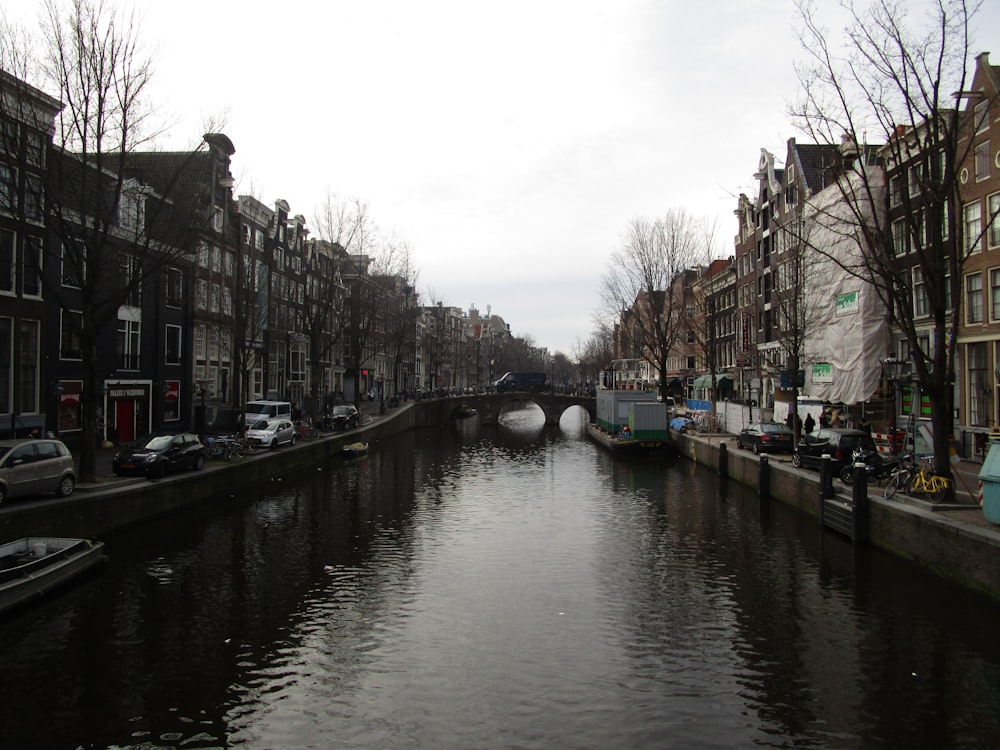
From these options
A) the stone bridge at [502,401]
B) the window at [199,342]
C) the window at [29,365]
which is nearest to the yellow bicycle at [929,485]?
the window at [29,365]

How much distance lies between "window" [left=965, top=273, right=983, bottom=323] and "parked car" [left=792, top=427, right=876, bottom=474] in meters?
8.16

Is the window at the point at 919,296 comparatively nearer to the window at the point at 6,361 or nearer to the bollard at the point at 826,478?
the bollard at the point at 826,478

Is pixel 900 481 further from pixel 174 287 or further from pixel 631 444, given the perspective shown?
pixel 174 287

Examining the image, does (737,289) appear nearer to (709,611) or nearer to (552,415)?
(552,415)

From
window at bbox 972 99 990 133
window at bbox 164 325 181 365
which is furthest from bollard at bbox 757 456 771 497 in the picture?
window at bbox 164 325 181 365

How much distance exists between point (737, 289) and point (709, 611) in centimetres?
5254

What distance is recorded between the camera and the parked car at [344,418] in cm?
5203

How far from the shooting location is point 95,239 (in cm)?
2192

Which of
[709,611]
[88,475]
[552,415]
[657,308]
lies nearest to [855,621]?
[709,611]

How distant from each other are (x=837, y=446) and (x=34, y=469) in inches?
1050

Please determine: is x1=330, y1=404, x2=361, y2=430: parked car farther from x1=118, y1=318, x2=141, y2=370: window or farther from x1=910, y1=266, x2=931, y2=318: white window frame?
x1=910, y1=266, x2=931, y2=318: white window frame

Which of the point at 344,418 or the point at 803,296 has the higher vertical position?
the point at 803,296

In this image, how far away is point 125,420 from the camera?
126 feet

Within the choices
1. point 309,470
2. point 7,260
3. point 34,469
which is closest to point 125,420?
point 309,470
